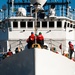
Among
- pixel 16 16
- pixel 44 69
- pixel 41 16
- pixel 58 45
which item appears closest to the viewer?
pixel 44 69

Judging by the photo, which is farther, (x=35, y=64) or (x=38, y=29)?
(x=38, y=29)

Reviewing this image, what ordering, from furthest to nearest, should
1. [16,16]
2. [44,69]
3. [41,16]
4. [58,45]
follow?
[16,16] < [58,45] < [41,16] < [44,69]

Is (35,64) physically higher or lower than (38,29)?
lower

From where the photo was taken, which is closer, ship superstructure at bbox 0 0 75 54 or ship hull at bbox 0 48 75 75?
ship hull at bbox 0 48 75 75

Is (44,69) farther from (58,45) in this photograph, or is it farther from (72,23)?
(72,23)

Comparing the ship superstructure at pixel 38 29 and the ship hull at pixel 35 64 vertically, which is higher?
the ship superstructure at pixel 38 29

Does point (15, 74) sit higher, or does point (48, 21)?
point (48, 21)

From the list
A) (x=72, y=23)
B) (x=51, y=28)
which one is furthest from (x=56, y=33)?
(x=72, y=23)

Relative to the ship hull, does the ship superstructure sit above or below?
above

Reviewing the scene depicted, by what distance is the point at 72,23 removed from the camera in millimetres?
25062

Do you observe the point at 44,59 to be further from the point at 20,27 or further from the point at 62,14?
the point at 62,14

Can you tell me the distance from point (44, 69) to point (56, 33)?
29.1ft

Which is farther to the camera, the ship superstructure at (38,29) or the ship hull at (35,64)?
the ship superstructure at (38,29)

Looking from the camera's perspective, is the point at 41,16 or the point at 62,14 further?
the point at 62,14
